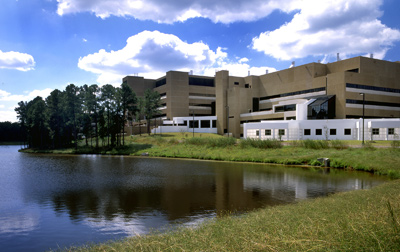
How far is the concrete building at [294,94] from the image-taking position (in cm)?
6600

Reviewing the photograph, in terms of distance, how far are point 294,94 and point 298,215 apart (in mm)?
73157

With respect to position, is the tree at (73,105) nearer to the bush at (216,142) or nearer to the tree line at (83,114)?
the tree line at (83,114)

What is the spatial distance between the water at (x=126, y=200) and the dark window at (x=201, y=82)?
80.6 m

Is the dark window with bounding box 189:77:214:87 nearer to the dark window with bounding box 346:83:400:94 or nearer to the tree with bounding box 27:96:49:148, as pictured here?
the tree with bounding box 27:96:49:148

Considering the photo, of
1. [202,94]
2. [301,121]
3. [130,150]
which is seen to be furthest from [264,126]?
[202,94]

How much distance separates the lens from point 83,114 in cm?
7250

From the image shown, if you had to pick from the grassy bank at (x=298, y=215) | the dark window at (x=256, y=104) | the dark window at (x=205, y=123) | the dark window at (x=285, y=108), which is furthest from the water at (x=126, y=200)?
the dark window at (x=205, y=123)

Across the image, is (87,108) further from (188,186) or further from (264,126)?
(188,186)

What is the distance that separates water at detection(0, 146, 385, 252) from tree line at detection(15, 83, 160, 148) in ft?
139

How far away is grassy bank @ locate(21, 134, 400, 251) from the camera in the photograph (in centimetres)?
579

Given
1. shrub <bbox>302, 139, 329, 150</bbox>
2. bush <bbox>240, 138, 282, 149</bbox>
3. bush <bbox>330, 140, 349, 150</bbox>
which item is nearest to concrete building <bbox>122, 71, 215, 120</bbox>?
bush <bbox>240, 138, 282, 149</bbox>

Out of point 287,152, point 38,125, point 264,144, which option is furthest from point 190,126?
point 287,152

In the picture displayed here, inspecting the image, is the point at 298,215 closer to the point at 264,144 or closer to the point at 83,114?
the point at 264,144

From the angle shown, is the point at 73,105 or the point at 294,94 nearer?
the point at 73,105
